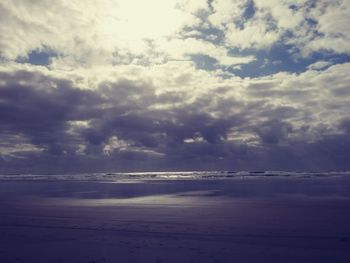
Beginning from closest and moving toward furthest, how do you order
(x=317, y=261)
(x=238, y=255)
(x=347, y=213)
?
1. (x=317, y=261)
2. (x=238, y=255)
3. (x=347, y=213)

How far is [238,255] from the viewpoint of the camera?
14.6 meters

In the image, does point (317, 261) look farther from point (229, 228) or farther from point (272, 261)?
point (229, 228)

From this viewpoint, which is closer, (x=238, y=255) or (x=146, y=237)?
(x=238, y=255)

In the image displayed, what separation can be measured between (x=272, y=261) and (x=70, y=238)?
1014 centimetres

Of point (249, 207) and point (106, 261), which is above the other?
point (249, 207)

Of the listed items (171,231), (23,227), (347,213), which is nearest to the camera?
(171,231)

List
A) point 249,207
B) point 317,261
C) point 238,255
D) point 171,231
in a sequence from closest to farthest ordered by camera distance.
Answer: point 317,261 < point 238,255 < point 171,231 < point 249,207

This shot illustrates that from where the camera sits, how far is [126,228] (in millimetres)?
20953

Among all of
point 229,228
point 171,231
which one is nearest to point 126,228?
point 171,231

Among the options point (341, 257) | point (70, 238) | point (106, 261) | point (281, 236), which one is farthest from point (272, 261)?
point (70, 238)

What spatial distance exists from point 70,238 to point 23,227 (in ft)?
17.6

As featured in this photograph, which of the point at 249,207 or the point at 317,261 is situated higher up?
the point at 249,207

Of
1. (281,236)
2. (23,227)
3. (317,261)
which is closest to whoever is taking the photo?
(317,261)

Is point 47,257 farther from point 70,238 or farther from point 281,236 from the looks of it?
point 281,236
